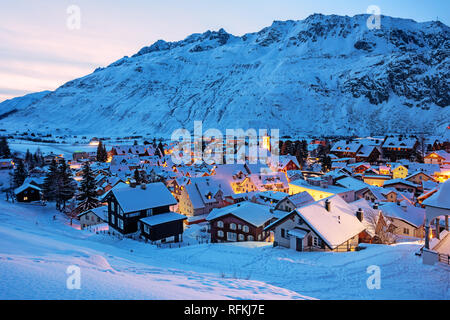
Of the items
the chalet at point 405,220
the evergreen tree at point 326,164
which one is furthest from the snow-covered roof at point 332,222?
the evergreen tree at point 326,164

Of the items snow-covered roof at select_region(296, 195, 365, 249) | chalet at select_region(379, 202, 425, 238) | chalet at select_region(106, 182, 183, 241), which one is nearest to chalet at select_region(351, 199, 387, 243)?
snow-covered roof at select_region(296, 195, 365, 249)

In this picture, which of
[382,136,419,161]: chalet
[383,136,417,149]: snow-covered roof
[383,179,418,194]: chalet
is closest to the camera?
[383,179,418,194]: chalet

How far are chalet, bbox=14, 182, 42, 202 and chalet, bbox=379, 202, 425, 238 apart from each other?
6521 cm

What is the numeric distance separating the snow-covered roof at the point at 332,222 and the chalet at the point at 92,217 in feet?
107

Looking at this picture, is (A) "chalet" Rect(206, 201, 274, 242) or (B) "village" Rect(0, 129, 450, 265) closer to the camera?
(B) "village" Rect(0, 129, 450, 265)

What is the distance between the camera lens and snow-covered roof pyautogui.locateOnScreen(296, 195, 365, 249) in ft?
78.3

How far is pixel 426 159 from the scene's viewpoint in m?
83.4

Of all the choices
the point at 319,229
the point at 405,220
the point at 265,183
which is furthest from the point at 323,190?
the point at 319,229

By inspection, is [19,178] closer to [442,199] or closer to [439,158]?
[442,199]

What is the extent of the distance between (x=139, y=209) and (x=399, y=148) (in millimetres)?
100300

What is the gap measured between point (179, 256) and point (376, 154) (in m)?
95.8

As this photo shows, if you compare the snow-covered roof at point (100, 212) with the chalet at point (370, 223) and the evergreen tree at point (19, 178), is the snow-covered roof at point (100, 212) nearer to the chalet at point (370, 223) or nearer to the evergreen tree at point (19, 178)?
the evergreen tree at point (19, 178)

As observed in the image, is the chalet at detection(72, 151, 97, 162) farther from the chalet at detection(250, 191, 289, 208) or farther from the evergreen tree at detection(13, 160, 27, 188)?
the chalet at detection(250, 191, 289, 208)
